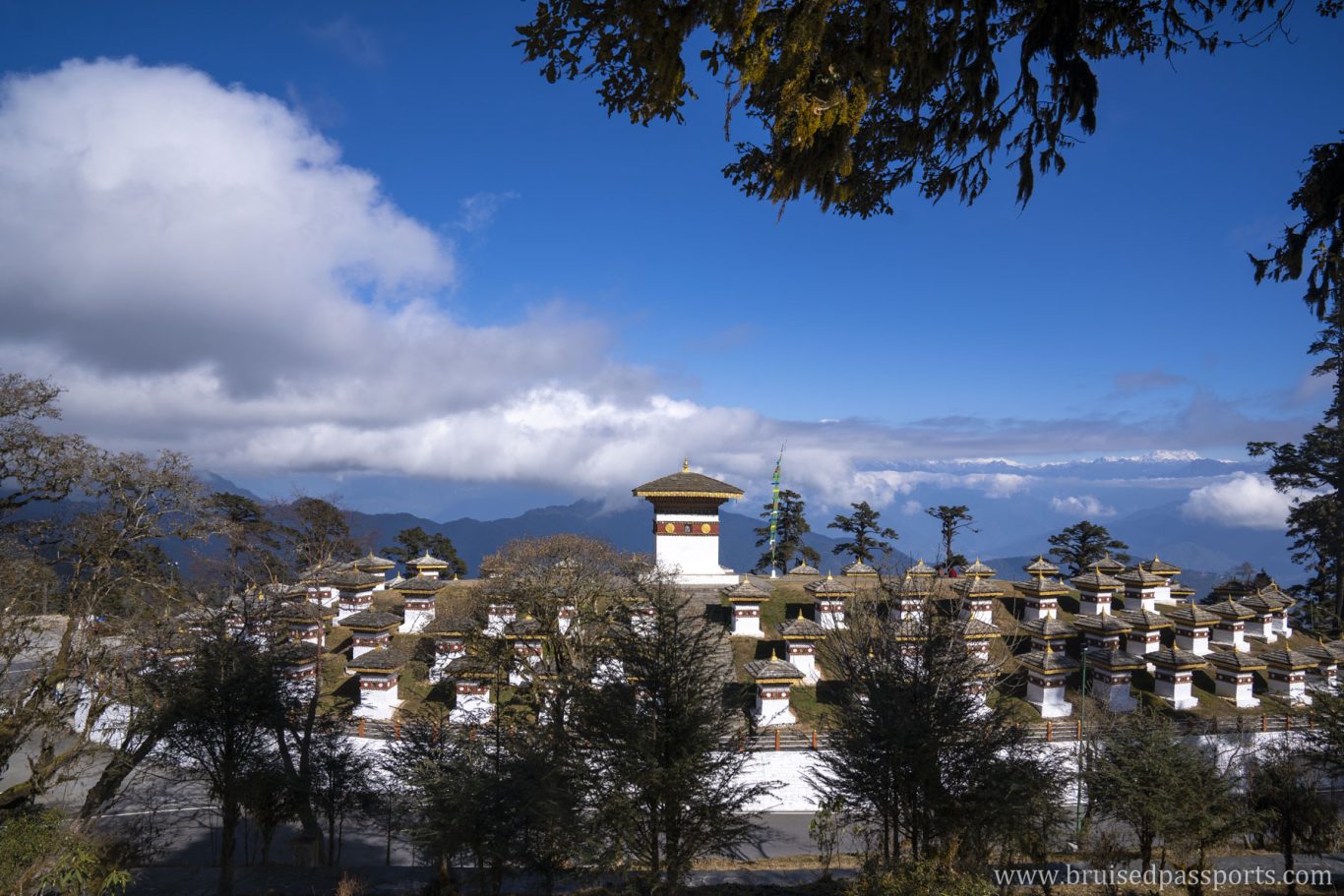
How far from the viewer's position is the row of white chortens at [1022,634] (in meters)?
20.8

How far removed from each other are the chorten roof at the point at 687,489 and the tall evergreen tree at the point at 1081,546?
2402 cm

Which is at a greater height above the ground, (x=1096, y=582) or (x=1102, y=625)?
(x=1096, y=582)

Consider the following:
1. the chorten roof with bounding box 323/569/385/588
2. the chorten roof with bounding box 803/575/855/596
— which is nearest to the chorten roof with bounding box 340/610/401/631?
the chorten roof with bounding box 323/569/385/588

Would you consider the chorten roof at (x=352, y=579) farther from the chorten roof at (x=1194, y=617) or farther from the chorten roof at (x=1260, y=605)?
the chorten roof at (x=1260, y=605)

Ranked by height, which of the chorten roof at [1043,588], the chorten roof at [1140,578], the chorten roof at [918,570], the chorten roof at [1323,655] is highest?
the chorten roof at [918,570]

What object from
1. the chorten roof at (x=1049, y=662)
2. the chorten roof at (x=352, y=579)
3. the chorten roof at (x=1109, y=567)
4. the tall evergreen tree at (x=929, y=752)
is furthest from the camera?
the chorten roof at (x=1109, y=567)

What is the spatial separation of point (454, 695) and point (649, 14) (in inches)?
851

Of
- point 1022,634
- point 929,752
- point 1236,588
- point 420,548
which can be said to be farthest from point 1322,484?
point 420,548

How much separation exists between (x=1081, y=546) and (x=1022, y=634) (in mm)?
20826

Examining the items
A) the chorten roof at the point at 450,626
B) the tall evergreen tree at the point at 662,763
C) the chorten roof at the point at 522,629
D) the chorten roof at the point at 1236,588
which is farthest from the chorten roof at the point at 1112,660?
the chorten roof at the point at 450,626

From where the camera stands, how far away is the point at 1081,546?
42.1 metres

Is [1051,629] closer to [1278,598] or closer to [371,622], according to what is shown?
[1278,598]

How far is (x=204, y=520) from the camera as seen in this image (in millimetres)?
14203

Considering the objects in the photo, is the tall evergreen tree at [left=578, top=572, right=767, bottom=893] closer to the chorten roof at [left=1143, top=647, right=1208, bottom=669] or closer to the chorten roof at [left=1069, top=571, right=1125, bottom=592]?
the chorten roof at [left=1143, top=647, right=1208, bottom=669]
